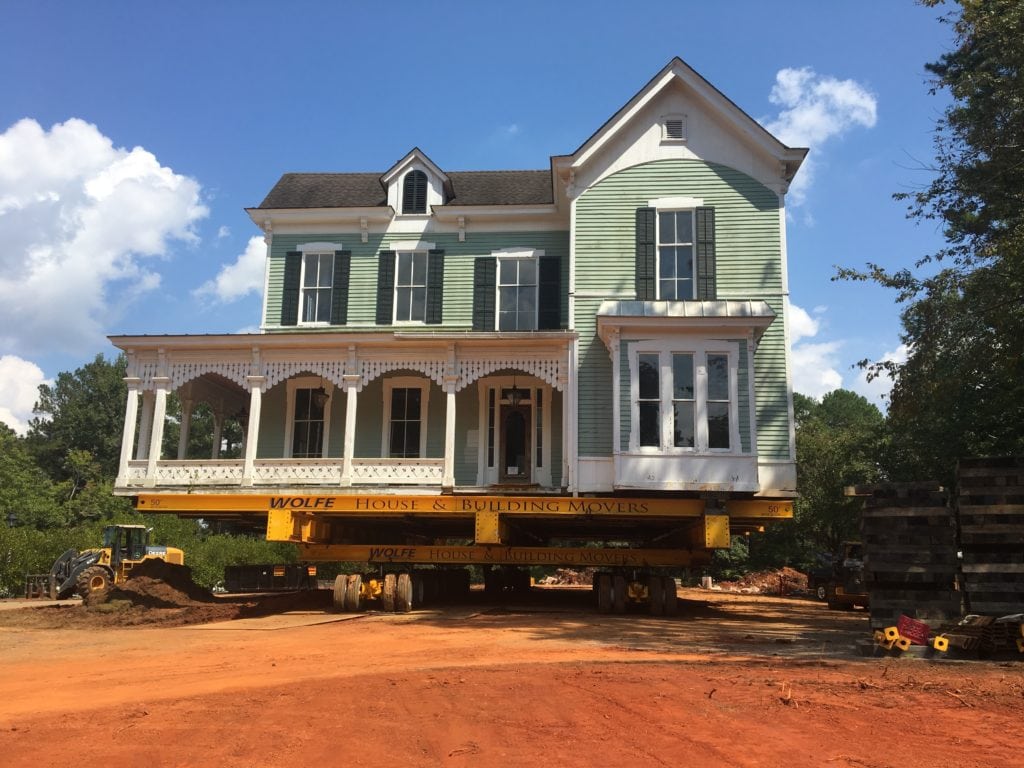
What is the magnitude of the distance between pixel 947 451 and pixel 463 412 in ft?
44.7

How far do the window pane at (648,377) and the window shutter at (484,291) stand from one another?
4.76 metres

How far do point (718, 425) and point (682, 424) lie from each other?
0.74 meters

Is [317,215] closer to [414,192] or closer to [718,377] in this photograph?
[414,192]

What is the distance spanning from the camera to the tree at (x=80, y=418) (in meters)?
74.1

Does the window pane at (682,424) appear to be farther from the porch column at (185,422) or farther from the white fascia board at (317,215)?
the porch column at (185,422)

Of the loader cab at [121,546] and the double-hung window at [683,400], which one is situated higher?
the double-hung window at [683,400]

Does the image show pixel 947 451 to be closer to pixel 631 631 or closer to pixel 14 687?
pixel 631 631

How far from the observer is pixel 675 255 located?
19.0 meters

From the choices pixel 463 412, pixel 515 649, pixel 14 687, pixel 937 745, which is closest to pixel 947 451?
pixel 463 412

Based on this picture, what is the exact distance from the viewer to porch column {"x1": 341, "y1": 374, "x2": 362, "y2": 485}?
1783cm

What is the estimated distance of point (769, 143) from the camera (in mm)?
18938

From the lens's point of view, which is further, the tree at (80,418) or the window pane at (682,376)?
the tree at (80,418)

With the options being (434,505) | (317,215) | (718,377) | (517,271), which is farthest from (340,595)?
(317,215)

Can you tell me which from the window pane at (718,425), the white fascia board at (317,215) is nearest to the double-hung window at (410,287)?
the white fascia board at (317,215)
